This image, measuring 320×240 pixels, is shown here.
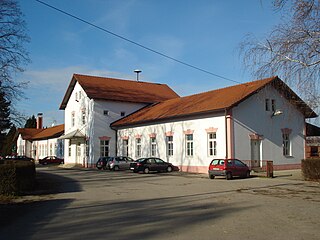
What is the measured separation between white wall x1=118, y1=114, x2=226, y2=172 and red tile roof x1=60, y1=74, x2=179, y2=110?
6.97 meters

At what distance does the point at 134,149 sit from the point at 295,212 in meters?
28.3

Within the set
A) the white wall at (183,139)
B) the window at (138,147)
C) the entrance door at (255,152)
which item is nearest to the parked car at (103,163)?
the window at (138,147)

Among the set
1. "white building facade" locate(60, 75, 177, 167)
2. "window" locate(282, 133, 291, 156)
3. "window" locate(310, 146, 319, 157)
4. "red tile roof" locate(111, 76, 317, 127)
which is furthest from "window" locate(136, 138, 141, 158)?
"window" locate(310, 146, 319, 157)

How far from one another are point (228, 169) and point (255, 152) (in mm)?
6172

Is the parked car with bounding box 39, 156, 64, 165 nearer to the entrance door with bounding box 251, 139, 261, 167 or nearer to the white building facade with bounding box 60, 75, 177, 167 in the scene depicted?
the white building facade with bounding box 60, 75, 177, 167

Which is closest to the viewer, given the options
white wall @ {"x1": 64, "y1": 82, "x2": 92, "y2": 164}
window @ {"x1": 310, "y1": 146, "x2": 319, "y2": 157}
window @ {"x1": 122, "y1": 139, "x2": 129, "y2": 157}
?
window @ {"x1": 310, "y1": 146, "x2": 319, "y2": 157}

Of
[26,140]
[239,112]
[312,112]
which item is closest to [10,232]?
[312,112]

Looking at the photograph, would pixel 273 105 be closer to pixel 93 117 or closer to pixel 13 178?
pixel 93 117

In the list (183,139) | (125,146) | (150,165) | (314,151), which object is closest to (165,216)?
(150,165)

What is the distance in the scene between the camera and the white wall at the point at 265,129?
27869 mm

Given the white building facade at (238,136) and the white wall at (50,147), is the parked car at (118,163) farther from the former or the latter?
the white wall at (50,147)

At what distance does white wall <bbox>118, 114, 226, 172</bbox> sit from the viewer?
92.0 feet

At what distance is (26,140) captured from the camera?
239 ft

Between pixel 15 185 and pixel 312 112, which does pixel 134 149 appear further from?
pixel 312 112
